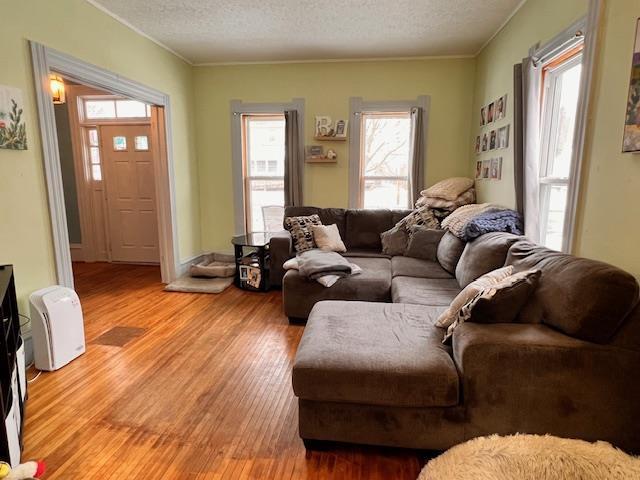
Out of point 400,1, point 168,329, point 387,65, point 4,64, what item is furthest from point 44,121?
point 387,65

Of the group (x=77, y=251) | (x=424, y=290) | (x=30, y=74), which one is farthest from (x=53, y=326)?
(x=77, y=251)

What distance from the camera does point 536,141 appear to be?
258 centimetres

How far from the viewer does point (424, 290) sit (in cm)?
267

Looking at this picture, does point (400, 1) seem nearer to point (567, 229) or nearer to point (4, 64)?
point (567, 229)

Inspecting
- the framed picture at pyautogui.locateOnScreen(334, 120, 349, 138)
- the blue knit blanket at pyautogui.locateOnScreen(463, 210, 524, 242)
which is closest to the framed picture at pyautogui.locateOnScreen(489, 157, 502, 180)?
the blue knit blanket at pyautogui.locateOnScreen(463, 210, 524, 242)

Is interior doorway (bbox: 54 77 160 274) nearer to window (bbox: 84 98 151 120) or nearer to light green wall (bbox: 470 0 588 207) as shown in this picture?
window (bbox: 84 98 151 120)

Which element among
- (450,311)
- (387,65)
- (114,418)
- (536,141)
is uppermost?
(387,65)

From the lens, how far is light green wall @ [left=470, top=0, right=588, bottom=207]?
7.74 feet

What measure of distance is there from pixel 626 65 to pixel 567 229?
0.89 m

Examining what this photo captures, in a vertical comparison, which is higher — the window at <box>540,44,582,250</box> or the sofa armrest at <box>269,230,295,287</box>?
the window at <box>540,44,582,250</box>

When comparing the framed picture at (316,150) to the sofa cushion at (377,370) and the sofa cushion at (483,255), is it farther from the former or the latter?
the sofa cushion at (377,370)

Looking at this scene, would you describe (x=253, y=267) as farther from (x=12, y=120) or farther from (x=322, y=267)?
(x=12, y=120)

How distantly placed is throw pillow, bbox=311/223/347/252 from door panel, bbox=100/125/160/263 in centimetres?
256

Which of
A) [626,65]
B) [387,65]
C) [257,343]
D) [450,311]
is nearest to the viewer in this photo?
[626,65]
